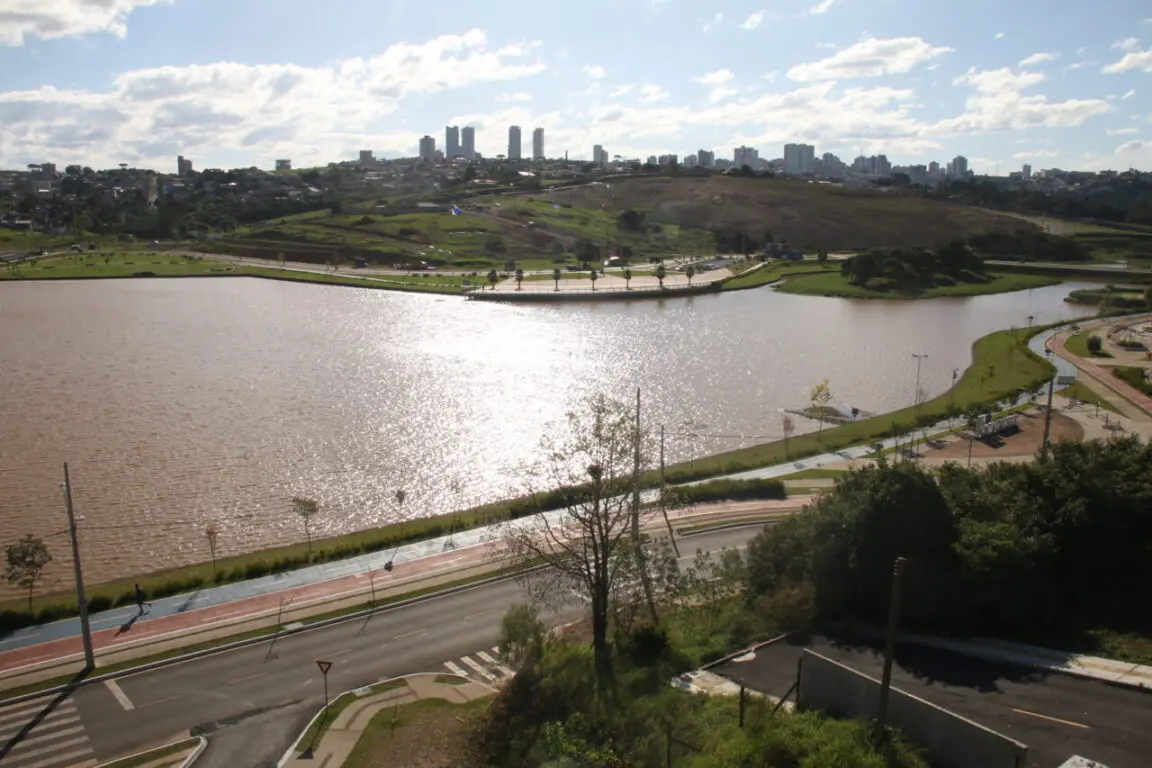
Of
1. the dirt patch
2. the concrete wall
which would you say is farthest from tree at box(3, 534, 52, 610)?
the dirt patch

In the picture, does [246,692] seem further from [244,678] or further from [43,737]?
[43,737]

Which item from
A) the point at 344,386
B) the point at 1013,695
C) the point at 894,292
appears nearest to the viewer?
the point at 1013,695

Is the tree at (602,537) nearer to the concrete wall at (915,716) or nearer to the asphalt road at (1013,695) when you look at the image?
the asphalt road at (1013,695)

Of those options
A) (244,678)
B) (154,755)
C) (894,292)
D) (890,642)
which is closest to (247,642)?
(244,678)

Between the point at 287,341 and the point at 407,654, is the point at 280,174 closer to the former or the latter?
the point at 287,341

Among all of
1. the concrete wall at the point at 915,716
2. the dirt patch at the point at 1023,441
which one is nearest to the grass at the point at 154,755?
the concrete wall at the point at 915,716

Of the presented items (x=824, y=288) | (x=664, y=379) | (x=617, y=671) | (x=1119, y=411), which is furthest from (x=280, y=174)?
(x=617, y=671)
